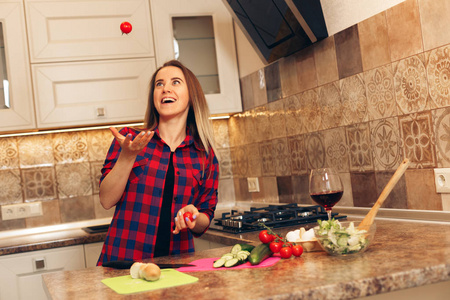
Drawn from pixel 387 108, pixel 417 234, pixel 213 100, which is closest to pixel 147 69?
pixel 213 100

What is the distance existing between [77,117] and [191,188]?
1.08 meters


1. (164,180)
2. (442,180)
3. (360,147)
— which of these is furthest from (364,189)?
(164,180)

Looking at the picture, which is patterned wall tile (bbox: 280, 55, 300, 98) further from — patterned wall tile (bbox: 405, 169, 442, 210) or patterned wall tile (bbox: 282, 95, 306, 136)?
patterned wall tile (bbox: 405, 169, 442, 210)

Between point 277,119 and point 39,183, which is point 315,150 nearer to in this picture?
point 277,119

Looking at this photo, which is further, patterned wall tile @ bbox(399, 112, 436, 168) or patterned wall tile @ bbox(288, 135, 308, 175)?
patterned wall tile @ bbox(288, 135, 308, 175)

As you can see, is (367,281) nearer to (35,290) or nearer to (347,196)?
(347,196)

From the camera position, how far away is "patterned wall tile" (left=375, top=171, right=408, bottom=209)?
1891 mm

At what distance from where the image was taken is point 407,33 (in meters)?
1.79

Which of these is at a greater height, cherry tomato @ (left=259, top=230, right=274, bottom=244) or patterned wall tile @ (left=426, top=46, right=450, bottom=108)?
patterned wall tile @ (left=426, top=46, right=450, bottom=108)

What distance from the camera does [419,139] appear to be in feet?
5.86

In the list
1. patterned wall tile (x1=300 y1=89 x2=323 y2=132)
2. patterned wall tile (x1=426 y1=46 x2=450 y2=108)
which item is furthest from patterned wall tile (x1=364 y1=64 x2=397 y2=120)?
patterned wall tile (x1=300 y1=89 x2=323 y2=132)

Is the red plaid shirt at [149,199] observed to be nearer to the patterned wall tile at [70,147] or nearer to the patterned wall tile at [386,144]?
the patterned wall tile at [386,144]

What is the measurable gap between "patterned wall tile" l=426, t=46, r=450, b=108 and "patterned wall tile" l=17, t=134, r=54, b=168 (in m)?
2.17

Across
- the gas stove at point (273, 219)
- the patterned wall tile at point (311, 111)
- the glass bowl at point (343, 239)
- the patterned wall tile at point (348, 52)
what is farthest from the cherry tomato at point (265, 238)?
the patterned wall tile at point (311, 111)
